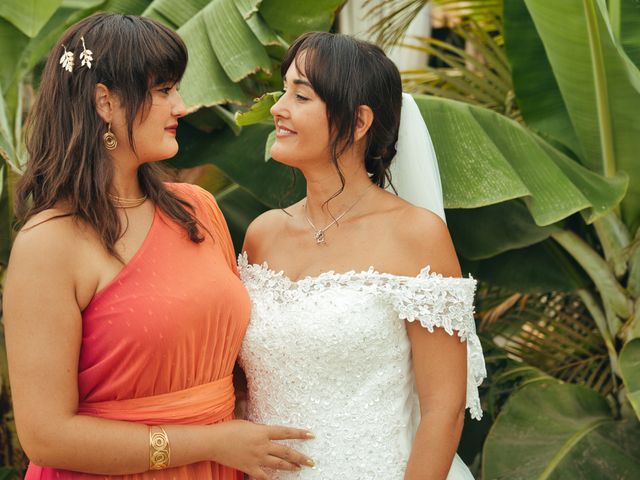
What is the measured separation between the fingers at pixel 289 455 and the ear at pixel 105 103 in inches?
42.4

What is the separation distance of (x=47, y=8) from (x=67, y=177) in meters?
1.87

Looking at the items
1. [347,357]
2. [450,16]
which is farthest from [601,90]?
[450,16]

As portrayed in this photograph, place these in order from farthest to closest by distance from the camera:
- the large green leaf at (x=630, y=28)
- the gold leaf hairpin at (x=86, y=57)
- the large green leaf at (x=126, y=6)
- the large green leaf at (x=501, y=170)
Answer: the large green leaf at (x=126, y=6), the large green leaf at (x=630, y=28), the large green leaf at (x=501, y=170), the gold leaf hairpin at (x=86, y=57)

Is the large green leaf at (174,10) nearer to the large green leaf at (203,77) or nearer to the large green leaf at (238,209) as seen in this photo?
the large green leaf at (203,77)

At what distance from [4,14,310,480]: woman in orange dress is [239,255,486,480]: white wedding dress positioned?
195 mm

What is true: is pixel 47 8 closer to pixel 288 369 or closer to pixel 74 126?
pixel 74 126

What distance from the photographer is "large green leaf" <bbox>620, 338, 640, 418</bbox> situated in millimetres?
3646

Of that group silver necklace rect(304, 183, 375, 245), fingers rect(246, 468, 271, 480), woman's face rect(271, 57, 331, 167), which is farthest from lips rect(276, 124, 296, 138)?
fingers rect(246, 468, 271, 480)

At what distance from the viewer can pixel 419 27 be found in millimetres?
6637

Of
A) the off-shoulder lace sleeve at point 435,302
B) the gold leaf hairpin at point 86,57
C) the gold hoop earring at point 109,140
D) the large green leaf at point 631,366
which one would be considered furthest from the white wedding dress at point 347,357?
the large green leaf at point 631,366

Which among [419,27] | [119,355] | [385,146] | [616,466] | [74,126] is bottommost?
[616,466]

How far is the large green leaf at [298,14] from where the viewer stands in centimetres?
404

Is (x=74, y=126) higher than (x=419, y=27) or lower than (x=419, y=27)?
higher

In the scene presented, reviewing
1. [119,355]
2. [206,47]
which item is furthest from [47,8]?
[119,355]
